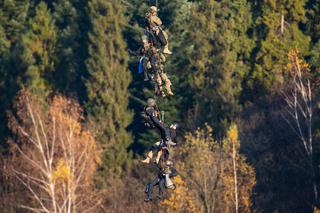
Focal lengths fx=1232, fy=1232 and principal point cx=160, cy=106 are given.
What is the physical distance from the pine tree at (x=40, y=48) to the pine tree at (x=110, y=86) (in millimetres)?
3966

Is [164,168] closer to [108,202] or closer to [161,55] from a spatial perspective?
[161,55]

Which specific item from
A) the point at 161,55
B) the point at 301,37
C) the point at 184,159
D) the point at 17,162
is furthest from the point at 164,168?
the point at 301,37

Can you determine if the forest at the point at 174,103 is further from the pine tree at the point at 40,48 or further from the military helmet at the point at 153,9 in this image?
the military helmet at the point at 153,9

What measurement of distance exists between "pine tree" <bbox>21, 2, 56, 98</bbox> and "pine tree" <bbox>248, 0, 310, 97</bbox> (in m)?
16.0

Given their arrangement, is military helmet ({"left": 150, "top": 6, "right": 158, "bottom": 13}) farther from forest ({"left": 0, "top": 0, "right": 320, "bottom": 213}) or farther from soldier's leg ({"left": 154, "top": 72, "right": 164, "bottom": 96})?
forest ({"left": 0, "top": 0, "right": 320, "bottom": 213})

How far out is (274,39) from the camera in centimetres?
8938

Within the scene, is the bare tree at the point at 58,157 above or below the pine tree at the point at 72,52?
below

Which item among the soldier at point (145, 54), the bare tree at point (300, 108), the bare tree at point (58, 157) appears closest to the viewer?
the soldier at point (145, 54)

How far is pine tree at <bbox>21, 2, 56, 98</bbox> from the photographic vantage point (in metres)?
92.6

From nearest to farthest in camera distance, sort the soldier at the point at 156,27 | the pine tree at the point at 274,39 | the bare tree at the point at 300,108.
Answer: the soldier at the point at 156,27
the bare tree at the point at 300,108
the pine tree at the point at 274,39

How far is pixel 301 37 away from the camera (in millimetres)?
91438

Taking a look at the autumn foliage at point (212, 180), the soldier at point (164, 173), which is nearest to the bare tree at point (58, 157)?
the autumn foliage at point (212, 180)

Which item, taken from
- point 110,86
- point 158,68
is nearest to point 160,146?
point 158,68

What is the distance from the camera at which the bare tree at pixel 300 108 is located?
2972 inches
